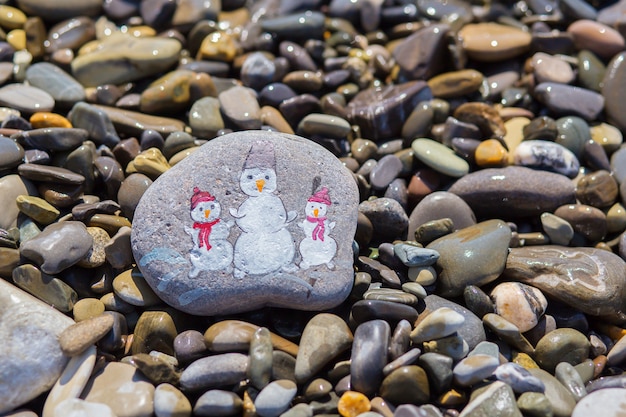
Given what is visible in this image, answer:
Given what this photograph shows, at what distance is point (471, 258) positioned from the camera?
3.79 metres

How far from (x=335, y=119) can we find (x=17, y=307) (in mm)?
2520

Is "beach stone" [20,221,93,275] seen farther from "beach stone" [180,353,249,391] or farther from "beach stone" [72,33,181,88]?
"beach stone" [72,33,181,88]

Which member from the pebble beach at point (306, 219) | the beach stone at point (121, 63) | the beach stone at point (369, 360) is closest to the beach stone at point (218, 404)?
the pebble beach at point (306, 219)

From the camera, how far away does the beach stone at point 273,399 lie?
10.2 ft

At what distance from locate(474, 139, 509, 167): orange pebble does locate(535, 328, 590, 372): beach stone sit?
1.38 meters

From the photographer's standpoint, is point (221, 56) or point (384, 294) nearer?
point (384, 294)

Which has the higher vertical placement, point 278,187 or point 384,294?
point 278,187

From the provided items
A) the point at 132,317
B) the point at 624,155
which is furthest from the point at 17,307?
the point at 624,155

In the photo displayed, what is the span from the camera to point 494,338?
368 cm

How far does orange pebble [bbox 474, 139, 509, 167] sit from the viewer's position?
14.8 feet

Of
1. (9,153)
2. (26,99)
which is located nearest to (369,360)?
(9,153)

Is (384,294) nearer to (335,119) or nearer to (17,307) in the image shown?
(335,119)

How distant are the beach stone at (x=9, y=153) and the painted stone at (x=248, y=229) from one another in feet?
3.58

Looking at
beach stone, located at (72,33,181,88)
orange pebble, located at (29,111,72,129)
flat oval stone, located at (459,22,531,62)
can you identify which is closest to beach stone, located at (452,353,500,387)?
flat oval stone, located at (459,22,531,62)
